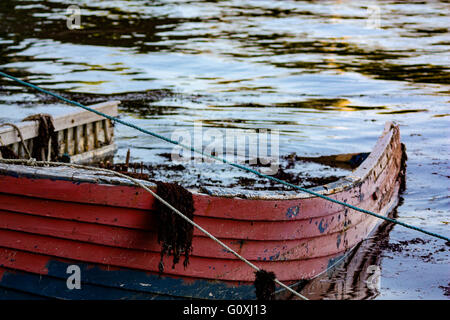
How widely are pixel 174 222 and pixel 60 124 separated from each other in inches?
179

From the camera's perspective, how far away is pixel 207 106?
13.8m

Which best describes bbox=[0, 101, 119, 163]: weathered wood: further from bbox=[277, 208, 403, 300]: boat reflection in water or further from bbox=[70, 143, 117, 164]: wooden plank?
bbox=[277, 208, 403, 300]: boat reflection in water

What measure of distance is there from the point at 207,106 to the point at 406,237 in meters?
6.63

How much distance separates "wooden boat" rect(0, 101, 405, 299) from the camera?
487cm

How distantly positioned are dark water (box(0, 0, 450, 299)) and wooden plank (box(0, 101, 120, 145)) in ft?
3.52

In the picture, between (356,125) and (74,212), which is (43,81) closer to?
(356,125)

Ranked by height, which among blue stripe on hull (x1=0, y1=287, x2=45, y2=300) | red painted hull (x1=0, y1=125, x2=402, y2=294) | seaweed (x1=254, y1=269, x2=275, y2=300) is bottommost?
blue stripe on hull (x1=0, y1=287, x2=45, y2=300)

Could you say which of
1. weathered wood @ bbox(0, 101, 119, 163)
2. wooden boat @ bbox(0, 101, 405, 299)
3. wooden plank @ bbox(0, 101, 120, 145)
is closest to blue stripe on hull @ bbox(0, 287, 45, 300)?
wooden boat @ bbox(0, 101, 405, 299)

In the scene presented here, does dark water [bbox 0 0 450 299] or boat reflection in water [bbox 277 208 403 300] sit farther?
dark water [bbox 0 0 450 299]

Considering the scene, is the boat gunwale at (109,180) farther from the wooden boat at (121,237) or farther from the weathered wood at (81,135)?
the weathered wood at (81,135)

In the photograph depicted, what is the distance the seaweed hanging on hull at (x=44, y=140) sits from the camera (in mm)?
8539

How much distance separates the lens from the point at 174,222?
4.99 metres

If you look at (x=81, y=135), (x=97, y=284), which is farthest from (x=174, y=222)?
(x=81, y=135)
